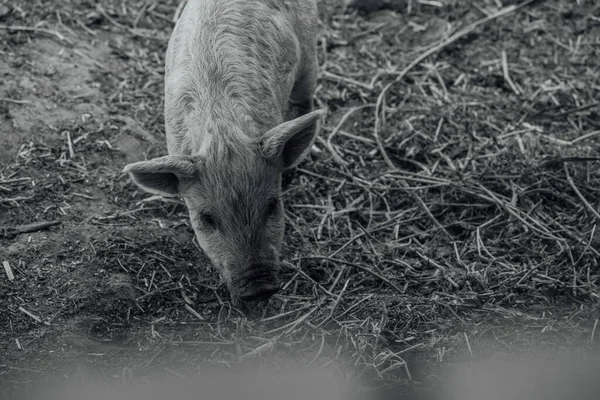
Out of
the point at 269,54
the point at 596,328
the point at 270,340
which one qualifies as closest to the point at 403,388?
the point at 270,340

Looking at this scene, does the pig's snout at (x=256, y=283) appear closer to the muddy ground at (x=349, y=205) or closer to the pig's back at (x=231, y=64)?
the muddy ground at (x=349, y=205)

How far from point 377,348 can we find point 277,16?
2.71 meters

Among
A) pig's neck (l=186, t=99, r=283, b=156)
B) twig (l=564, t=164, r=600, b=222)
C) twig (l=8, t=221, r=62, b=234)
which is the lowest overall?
twig (l=564, t=164, r=600, b=222)

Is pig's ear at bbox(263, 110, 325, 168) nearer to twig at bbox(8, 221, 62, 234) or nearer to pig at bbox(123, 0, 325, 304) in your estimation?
pig at bbox(123, 0, 325, 304)

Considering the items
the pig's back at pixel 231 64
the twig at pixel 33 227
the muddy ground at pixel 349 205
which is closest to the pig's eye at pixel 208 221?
the pig's back at pixel 231 64

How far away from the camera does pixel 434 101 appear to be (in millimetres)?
9188

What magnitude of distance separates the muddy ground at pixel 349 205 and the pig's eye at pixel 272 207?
2.39 ft

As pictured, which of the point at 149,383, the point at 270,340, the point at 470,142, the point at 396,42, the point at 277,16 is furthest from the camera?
the point at 396,42

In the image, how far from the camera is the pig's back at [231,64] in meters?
6.57

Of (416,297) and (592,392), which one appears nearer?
(592,392)

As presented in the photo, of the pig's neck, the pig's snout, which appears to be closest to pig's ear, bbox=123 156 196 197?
the pig's neck

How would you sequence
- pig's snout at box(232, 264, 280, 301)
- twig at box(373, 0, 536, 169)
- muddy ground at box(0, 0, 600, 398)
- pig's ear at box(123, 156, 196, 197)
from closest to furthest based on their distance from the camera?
pig's ear at box(123, 156, 196, 197), pig's snout at box(232, 264, 280, 301), muddy ground at box(0, 0, 600, 398), twig at box(373, 0, 536, 169)

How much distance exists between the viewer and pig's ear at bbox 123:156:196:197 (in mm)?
6199

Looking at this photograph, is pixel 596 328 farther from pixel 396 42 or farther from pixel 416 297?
pixel 396 42
